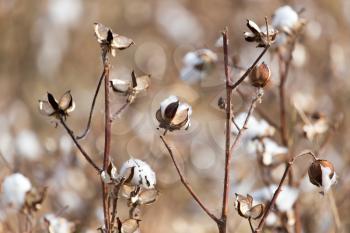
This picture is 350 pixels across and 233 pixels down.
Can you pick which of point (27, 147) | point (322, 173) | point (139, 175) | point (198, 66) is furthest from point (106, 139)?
point (27, 147)

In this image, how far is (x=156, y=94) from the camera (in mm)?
3533

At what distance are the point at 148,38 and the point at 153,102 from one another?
166cm

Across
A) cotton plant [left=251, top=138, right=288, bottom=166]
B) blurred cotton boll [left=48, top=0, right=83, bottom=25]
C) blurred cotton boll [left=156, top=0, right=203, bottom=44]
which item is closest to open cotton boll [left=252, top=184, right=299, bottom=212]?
cotton plant [left=251, top=138, right=288, bottom=166]

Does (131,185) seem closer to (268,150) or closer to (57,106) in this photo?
(57,106)

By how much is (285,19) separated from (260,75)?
36 centimetres

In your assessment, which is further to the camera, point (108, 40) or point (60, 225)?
point (60, 225)

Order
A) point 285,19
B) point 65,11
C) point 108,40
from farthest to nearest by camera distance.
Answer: point 65,11 < point 285,19 < point 108,40

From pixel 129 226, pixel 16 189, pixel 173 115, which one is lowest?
pixel 129 226

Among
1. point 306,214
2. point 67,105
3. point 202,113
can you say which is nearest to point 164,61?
point 202,113

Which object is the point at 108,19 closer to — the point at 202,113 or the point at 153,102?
the point at 202,113

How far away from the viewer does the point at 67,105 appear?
1261 millimetres

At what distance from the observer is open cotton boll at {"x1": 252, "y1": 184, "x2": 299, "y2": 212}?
1.67m

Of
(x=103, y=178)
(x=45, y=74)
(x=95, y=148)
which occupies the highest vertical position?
(x=45, y=74)

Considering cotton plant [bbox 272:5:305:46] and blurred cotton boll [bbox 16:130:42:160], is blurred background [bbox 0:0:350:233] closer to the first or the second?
blurred cotton boll [bbox 16:130:42:160]
